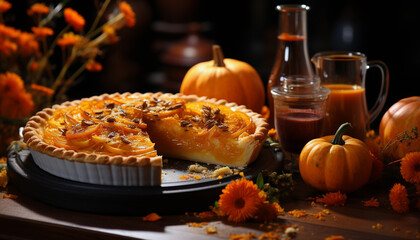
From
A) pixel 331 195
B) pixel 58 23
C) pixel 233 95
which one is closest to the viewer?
pixel 331 195

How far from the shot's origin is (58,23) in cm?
568

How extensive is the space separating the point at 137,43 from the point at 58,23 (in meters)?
1.18

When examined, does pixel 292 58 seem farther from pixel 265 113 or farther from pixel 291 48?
pixel 265 113

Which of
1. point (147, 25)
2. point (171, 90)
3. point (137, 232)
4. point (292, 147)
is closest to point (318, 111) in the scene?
point (292, 147)

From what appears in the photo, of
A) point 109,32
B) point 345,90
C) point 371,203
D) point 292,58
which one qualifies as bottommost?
point 371,203

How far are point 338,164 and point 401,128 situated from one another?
0.56 metres

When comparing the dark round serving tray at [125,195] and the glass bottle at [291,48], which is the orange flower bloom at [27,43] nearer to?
the dark round serving tray at [125,195]

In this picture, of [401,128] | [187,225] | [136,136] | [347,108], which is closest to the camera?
[187,225]

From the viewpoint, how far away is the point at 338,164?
2375mm

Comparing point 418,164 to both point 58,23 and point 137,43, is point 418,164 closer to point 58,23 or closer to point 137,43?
point 58,23

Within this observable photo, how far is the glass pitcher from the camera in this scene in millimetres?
2865

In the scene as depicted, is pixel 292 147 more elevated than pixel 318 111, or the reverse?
pixel 318 111

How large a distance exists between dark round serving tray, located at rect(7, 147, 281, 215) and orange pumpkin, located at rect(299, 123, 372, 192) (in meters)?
0.27

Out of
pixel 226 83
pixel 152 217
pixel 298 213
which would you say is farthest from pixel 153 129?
pixel 298 213
